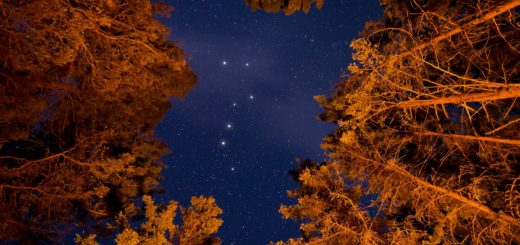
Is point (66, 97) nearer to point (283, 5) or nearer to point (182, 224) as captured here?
point (182, 224)

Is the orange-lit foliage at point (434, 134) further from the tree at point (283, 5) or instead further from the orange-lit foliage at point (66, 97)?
the orange-lit foliage at point (66, 97)

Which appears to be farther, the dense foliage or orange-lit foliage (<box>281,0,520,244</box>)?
the dense foliage

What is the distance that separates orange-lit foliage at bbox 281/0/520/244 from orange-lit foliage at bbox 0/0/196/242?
16.5 feet

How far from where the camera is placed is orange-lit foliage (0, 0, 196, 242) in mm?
6508

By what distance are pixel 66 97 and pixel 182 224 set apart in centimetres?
478

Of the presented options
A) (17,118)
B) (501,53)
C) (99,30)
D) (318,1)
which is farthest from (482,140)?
(17,118)

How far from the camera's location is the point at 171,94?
11.2 metres

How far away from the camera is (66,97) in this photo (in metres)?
8.66

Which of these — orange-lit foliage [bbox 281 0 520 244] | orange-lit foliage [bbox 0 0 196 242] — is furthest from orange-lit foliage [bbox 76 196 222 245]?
orange-lit foliage [bbox 281 0 520 244]

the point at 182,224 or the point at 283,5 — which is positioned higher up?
the point at 283,5

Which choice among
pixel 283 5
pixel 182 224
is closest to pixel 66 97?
pixel 182 224

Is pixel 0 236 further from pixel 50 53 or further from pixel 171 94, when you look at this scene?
pixel 171 94

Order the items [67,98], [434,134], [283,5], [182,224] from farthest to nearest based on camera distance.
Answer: [67,98] < [182,224] < [434,134] < [283,5]

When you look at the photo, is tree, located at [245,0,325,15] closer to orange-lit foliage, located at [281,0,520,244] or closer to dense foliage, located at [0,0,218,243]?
orange-lit foliage, located at [281,0,520,244]
